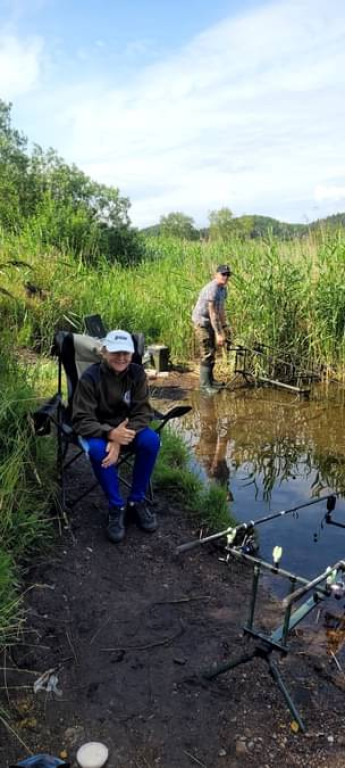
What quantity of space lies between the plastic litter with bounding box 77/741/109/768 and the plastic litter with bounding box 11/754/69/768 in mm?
145

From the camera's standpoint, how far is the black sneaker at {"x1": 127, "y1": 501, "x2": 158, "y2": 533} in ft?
11.3

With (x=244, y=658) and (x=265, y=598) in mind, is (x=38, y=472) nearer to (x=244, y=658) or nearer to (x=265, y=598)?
(x=265, y=598)

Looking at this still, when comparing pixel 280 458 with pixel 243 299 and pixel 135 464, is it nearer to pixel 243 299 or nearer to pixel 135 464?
pixel 135 464

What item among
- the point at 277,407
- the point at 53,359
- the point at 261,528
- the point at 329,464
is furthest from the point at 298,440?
the point at 53,359

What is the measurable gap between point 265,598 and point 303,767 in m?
1.10

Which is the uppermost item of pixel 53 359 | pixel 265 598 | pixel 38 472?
pixel 53 359

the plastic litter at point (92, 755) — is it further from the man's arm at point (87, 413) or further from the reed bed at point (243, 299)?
the reed bed at point (243, 299)

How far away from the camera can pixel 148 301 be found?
9.54 m

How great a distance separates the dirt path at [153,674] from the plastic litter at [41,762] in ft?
0.59

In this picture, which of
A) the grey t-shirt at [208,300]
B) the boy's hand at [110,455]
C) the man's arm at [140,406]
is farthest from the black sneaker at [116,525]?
the grey t-shirt at [208,300]

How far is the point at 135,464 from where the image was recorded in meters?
3.42

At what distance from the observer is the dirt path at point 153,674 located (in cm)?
203

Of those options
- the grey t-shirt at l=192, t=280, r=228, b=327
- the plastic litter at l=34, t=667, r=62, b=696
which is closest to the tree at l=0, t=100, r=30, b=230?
the grey t-shirt at l=192, t=280, r=228, b=327

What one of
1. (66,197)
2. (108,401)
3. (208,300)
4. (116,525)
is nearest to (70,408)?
(108,401)
